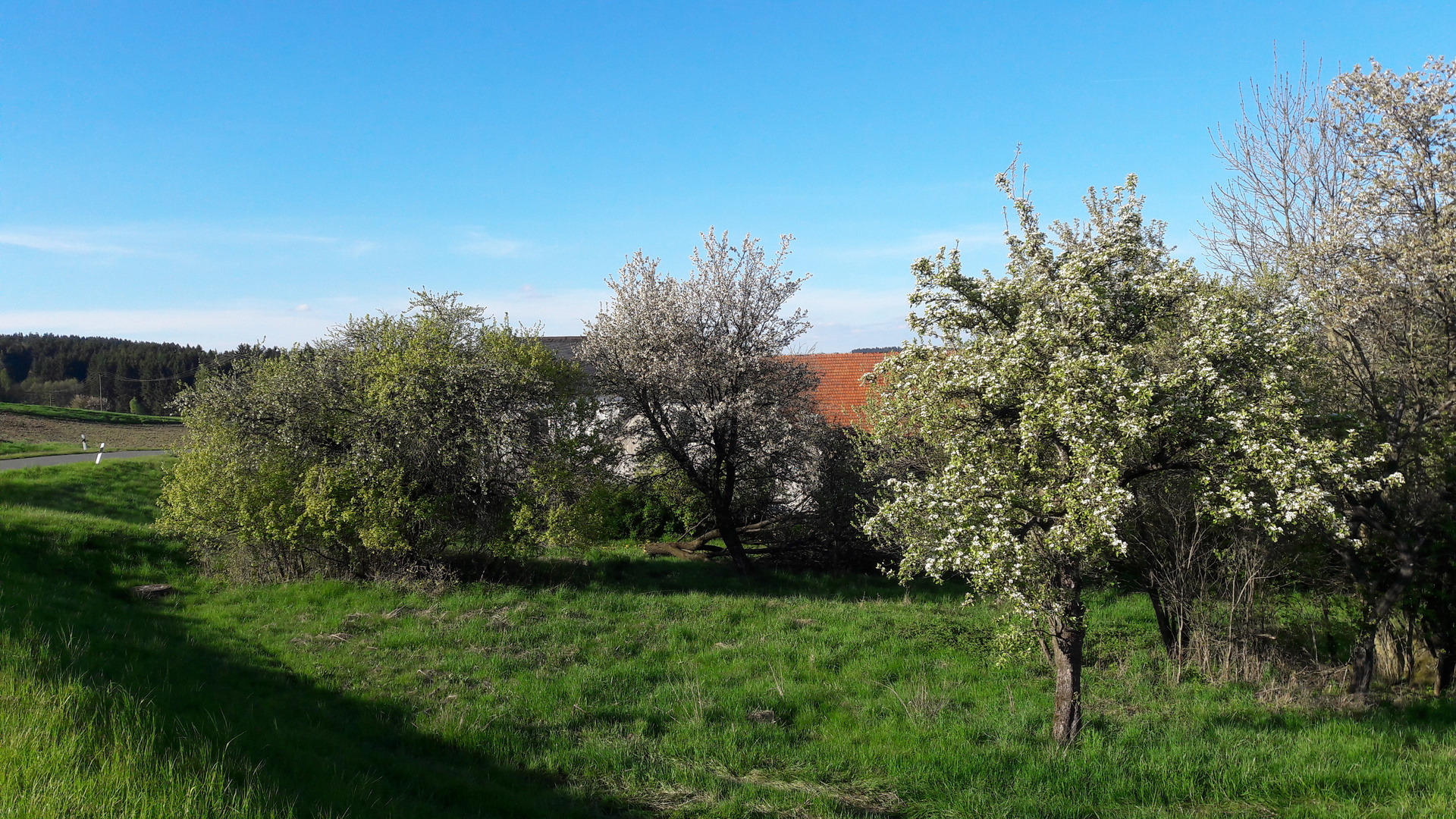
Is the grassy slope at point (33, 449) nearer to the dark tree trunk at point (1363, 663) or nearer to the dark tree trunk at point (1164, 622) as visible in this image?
the dark tree trunk at point (1164, 622)

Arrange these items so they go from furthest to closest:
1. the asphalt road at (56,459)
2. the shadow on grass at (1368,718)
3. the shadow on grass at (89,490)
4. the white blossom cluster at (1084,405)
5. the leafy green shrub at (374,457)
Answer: the asphalt road at (56,459), the shadow on grass at (89,490), the leafy green shrub at (374,457), the shadow on grass at (1368,718), the white blossom cluster at (1084,405)

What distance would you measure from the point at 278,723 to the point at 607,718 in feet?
10.5

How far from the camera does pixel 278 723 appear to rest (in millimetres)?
7395

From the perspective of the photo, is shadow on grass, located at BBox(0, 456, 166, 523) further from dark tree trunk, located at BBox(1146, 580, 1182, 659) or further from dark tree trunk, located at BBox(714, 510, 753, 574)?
dark tree trunk, located at BBox(1146, 580, 1182, 659)

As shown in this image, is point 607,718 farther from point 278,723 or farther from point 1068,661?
point 1068,661

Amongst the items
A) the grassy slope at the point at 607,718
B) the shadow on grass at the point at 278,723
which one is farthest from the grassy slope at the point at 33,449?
the shadow on grass at the point at 278,723

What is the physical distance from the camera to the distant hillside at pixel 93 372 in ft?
209

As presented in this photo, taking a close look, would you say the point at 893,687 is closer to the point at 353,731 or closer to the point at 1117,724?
the point at 1117,724

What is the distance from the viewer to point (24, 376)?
70062mm

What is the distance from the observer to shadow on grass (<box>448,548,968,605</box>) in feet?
50.6

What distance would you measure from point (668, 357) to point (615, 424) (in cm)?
198

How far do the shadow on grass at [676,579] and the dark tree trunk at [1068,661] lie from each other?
7.16 meters

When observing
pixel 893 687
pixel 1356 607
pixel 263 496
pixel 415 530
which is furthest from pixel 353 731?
pixel 1356 607

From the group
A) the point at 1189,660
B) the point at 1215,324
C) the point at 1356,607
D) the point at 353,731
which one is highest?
the point at 1215,324
